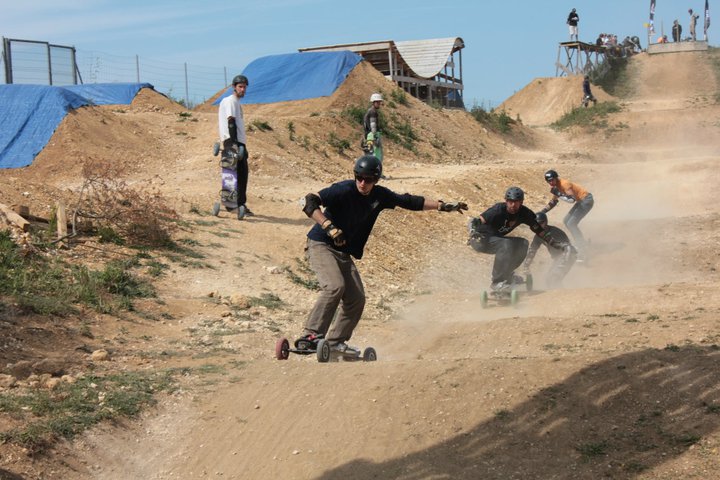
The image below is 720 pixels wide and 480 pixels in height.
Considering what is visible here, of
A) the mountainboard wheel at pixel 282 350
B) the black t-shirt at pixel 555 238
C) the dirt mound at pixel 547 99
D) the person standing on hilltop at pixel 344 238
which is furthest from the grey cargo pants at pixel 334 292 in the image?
the dirt mound at pixel 547 99

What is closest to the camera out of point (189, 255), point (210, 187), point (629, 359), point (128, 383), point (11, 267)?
point (629, 359)

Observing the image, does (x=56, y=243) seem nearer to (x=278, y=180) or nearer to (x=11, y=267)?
(x=11, y=267)

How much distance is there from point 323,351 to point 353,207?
1.28 metres

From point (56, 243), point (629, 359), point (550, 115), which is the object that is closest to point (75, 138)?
point (56, 243)

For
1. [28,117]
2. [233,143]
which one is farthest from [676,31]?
[233,143]

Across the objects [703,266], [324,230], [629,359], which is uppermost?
[324,230]

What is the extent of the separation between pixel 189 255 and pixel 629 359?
23.2ft

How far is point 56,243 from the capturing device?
11156mm

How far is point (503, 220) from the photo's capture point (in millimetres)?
12195

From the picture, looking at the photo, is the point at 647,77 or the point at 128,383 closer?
the point at 128,383

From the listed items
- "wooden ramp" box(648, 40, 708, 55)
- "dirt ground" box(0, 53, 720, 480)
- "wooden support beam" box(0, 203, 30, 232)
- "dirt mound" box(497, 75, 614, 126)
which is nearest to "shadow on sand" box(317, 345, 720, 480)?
"dirt ground" box(0, 53, 720, 480)

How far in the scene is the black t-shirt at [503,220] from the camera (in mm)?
12133

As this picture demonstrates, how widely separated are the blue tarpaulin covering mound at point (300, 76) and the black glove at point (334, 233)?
72.8ft

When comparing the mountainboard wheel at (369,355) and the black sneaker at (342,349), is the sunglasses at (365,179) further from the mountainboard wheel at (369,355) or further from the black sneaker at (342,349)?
the mountainboard wheel at (369,355)
